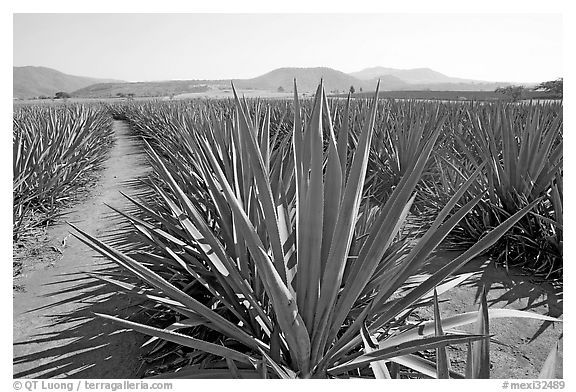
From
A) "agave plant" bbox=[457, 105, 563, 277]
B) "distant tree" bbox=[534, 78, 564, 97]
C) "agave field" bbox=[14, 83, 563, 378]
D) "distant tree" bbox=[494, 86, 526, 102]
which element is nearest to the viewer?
"agave field" bbox=[14, 83, 563, 378]

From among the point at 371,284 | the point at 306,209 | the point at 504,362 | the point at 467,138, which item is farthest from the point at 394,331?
the point at 467,138

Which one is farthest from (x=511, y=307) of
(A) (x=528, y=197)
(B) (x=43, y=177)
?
(B) (x=43, y=177)

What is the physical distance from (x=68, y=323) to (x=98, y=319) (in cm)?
12

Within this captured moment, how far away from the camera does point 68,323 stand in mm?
1822

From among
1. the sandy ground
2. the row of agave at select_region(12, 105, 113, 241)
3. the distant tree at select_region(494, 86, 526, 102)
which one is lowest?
the sandy ground

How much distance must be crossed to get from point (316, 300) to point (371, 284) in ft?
1.19

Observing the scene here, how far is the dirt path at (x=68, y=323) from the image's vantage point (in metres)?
1.55

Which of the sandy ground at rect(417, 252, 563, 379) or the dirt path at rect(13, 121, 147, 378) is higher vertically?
the sandy ground at rect(417, 252, 563, 379)

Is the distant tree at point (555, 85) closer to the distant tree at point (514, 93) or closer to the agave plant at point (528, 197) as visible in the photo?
the agave plant at point (528, 197)

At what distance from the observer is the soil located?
1545mm

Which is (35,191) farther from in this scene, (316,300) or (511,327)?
(511,327)

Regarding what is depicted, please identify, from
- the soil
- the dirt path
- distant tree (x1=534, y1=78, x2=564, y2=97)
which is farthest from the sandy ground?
the dirt path

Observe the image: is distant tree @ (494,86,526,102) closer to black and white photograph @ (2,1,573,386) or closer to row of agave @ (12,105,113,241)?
black and white photograph @ (2,1,573,386)

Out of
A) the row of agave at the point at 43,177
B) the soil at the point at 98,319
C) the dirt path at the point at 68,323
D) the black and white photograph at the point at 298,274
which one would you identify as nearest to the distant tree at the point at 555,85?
the black and white photograph at the point at 298,274
